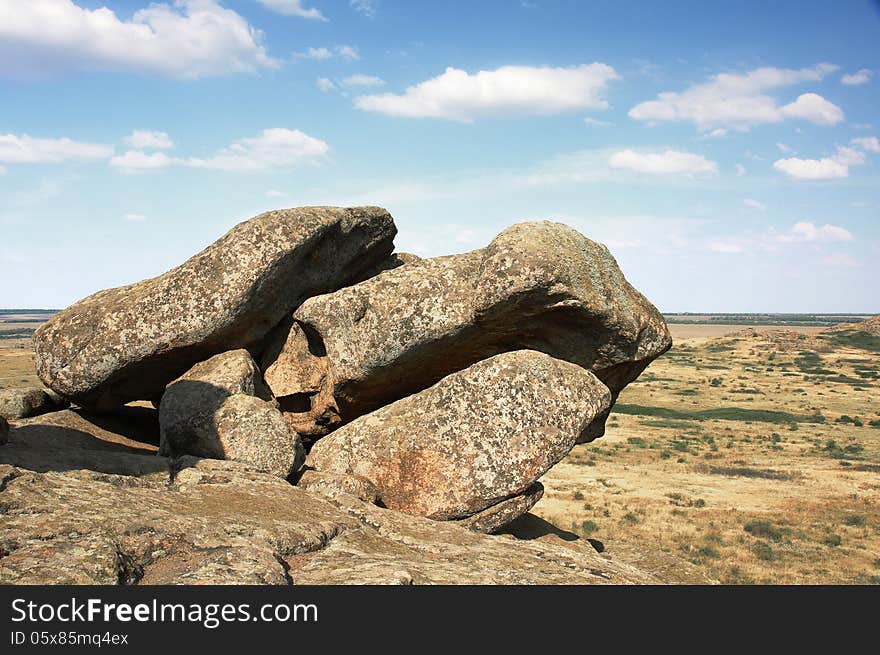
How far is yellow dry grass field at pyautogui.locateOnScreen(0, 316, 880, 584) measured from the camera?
77.1ft

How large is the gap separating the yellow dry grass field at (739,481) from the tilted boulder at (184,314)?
915cm

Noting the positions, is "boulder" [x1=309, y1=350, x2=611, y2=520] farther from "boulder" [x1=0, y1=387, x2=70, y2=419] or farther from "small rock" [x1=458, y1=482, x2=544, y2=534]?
"boulder" [x1=0, y1=387, x2=70, y2=419]

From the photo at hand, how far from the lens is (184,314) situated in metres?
14.3

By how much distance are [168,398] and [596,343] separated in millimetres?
8578

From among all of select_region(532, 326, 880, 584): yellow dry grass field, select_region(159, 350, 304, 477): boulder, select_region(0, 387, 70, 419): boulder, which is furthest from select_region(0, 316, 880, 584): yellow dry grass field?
select_region(0, 387, 70, 419): boulder

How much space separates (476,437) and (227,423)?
453 cm

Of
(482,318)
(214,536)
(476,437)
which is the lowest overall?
(214,536)

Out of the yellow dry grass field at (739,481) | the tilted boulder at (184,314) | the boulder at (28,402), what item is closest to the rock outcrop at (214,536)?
the tilted boulder at (184,314)

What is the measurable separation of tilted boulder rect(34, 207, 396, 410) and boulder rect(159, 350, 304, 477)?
0.98 meters

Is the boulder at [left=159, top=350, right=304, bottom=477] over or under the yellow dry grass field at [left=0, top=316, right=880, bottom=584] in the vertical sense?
over

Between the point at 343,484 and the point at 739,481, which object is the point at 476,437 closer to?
the point at 343,484

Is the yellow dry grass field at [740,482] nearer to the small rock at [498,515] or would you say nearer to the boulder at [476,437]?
the small rock at [498,515]

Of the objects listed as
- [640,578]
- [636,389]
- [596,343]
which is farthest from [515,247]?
[636,389]

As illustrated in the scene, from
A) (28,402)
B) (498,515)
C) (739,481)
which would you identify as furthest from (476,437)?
(739,481)
